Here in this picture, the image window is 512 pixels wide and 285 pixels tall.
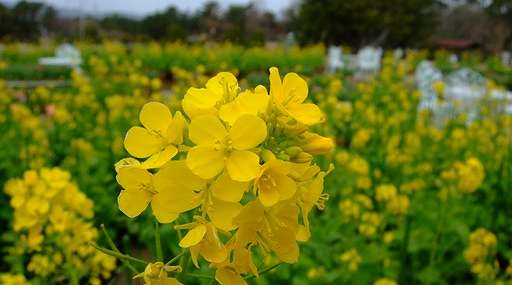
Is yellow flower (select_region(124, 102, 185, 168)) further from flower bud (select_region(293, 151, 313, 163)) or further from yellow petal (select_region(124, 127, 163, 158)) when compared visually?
flower bud (select_region(293, 151, 313, 163))

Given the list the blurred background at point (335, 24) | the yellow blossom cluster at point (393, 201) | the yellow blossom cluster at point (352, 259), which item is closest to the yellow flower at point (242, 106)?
the yellow blossom cluster at point (352, 259)

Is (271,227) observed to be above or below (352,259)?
above

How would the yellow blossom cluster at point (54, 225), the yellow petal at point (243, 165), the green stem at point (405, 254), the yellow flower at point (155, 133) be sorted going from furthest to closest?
1. the green stem at point (405, 254)
2. the yellow blossom cluster at point (54, 225)
3. the yellow flower at point (155, 133)
4. the yellow petal at point (243, 165)

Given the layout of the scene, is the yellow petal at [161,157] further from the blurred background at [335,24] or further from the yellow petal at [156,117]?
the blurred background at [335,24]

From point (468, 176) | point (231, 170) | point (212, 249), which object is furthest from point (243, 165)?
point (468, 176)

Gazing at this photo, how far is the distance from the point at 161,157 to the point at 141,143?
7 cm

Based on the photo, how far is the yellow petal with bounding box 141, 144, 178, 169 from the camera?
2.32ft

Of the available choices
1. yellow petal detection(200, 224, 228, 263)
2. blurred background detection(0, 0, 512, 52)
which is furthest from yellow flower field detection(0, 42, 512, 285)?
blurred background detection(0, 0, 512, 52)

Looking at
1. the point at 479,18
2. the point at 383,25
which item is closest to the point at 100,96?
the point at 383,25

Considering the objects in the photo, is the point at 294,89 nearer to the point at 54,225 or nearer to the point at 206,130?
the point at 206,130

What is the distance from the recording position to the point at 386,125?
4.02 m

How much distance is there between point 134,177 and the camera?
75 centimetres

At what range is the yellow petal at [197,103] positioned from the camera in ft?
2.43

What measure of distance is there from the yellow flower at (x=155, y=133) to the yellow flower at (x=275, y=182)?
0.42 feet
